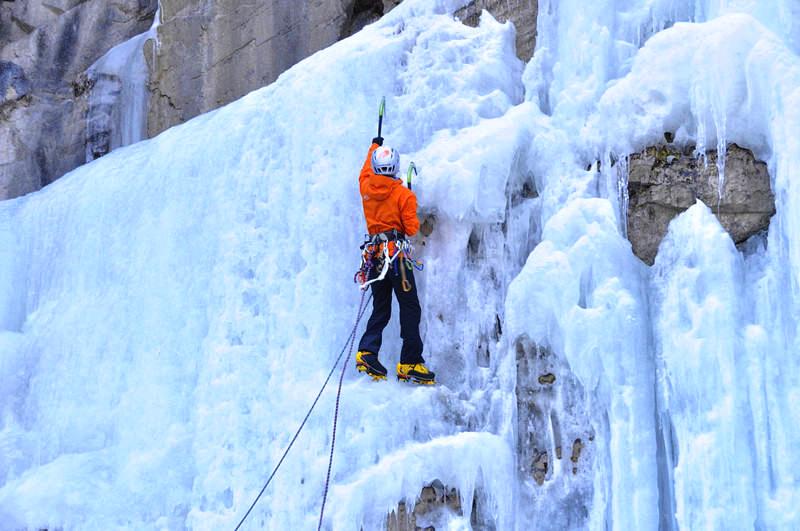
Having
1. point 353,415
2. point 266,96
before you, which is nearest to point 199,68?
point 266,96

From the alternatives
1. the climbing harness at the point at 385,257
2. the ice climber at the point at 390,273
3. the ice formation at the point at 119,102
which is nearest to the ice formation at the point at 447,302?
the ice climber at the point at 390,273

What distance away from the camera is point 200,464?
20.4 feet

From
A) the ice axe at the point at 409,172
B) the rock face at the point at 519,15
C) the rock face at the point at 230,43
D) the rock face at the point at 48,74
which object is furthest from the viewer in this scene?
the rock face at the point at 48,74

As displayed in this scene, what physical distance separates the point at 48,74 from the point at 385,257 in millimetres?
6383

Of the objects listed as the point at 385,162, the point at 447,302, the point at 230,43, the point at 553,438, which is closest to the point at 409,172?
the point at 385,162

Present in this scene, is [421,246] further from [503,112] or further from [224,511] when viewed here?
[224,511]

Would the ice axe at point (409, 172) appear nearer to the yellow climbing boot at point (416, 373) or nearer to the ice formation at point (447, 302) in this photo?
the ice formation at point (447, 302)

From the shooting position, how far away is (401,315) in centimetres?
587

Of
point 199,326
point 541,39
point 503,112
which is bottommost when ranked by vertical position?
point 199,326

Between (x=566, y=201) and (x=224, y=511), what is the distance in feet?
8.75

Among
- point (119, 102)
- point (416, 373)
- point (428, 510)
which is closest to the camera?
point (428, 510)

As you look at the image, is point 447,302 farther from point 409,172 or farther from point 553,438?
point 553,438

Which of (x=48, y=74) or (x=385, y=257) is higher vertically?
(x=48, y=74)

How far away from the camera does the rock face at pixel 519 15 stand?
263 inches
